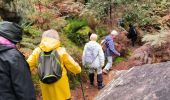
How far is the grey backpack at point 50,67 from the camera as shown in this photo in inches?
218

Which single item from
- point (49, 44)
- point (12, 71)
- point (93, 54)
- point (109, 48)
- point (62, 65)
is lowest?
point (109, 48)

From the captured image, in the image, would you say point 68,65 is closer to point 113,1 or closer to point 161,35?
point 161,35

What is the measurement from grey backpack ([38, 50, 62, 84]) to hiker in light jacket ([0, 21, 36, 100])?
141cm

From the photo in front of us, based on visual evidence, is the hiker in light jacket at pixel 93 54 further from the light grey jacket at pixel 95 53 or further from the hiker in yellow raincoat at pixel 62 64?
the hiker in yellow raincoat at pixel 62 64

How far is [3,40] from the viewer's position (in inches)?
161

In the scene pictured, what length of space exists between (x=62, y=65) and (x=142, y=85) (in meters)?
2.34

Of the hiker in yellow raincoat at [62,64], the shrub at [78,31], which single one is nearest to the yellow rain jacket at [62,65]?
the hiker in yellow raincoat at [62,64]

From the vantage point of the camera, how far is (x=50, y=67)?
18.2 ft

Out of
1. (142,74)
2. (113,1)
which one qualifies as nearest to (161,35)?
(113,1)

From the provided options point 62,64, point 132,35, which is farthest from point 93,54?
point 132,35

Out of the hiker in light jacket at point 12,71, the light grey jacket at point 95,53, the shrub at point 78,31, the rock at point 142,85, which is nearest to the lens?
the rock at point 142,85

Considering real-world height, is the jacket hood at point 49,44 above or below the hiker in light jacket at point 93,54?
above

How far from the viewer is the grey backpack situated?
5.54 m

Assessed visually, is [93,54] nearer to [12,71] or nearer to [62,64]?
[62,64]
